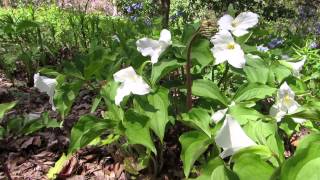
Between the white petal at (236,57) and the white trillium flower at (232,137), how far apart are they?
0.48 meters

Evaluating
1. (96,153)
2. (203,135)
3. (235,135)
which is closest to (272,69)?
(203,135)

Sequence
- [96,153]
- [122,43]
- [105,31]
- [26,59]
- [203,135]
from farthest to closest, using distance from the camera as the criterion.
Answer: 1. [105,31]
2. [26,59]
3. [96,153]
4. [122,43]
5. [203,135]

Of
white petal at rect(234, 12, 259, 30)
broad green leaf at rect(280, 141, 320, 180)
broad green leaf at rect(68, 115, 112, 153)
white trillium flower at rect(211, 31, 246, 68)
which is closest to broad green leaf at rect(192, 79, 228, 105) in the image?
white trillium flower at rect(211, 31, 246, 68)

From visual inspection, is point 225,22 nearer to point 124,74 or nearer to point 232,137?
point 124,74

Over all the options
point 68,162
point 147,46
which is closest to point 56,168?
point 68,162

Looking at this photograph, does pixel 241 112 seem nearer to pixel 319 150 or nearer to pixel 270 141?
pixel 270 141

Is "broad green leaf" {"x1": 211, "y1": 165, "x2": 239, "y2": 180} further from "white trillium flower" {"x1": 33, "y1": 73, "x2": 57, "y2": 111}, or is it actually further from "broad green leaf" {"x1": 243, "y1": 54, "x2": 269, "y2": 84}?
"white trillium flower" {"x1": 33, "y1": 73, "x2": 57, "y2": 111}

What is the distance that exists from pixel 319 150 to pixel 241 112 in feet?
1.59

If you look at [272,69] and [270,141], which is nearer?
[270,141]

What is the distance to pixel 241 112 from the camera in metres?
1.29

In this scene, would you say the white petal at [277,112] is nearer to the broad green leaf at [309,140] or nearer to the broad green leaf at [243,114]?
the broad green leaf at [243,114]

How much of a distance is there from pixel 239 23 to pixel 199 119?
351 millimetres

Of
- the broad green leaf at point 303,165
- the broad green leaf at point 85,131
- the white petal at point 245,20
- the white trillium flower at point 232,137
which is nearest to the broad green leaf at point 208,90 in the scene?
the white petal at point 245,20

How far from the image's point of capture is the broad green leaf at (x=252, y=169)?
904 mm
